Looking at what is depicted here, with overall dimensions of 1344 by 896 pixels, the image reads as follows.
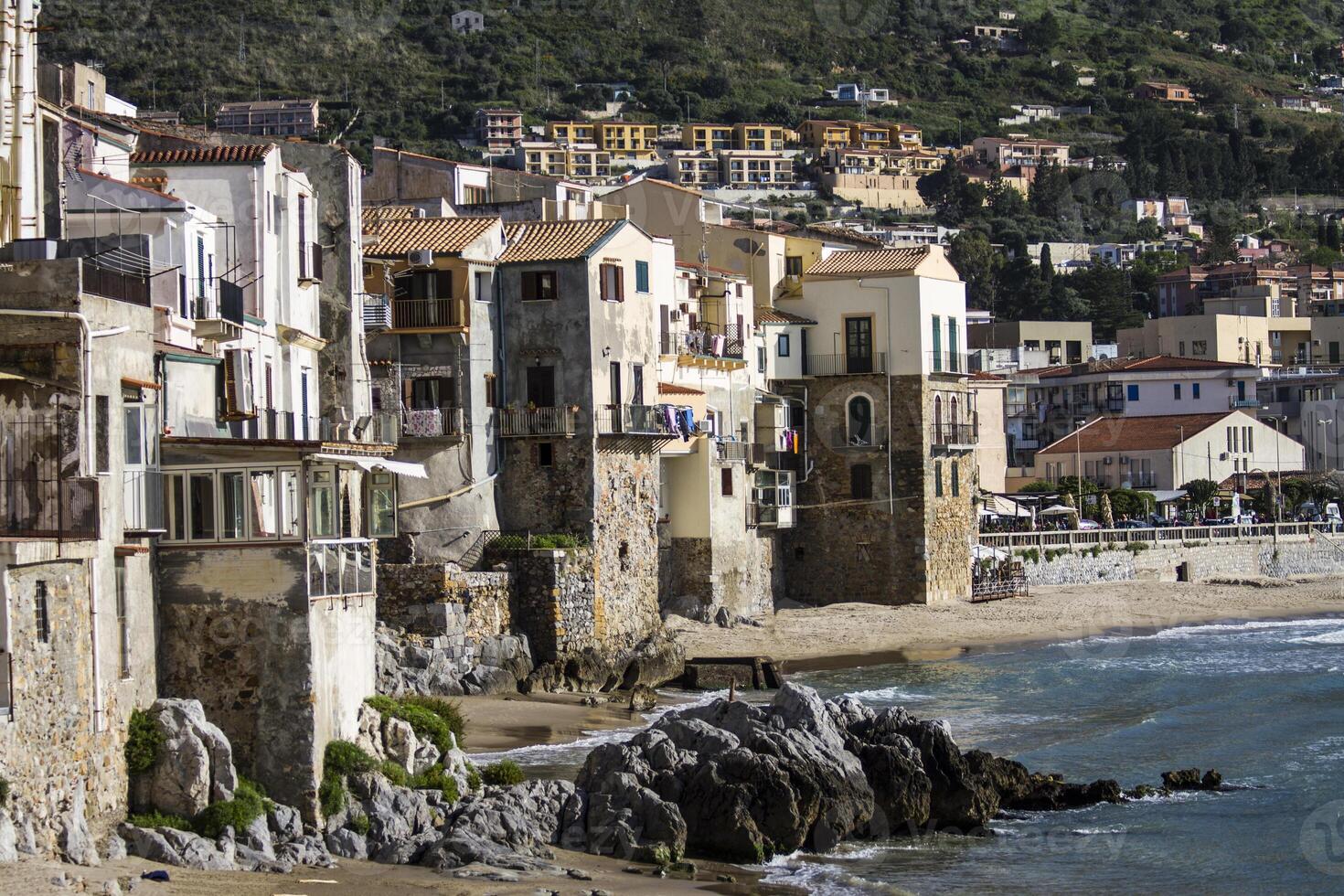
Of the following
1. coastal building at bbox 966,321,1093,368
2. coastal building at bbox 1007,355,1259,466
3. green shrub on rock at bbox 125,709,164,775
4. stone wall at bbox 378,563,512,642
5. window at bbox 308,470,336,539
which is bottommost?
green shrub on rock at bbox 125,709,164,775

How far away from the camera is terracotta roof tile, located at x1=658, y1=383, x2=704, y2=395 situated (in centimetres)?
6045

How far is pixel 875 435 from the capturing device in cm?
7112

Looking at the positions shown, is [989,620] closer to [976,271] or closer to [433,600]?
[433,600]

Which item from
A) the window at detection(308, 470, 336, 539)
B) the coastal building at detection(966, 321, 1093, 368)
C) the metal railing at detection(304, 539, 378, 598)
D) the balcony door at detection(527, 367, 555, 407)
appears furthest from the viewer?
the coastal building at detection(966, 321, 1093, 368)

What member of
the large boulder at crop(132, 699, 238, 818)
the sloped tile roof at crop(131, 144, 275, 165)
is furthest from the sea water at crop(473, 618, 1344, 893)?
the sloped tile roof at crop(131, 144, 275, 165)

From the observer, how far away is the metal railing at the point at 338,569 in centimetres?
3067

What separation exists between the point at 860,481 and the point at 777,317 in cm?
575

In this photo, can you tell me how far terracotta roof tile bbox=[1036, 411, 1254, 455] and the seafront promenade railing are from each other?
10.7 meters

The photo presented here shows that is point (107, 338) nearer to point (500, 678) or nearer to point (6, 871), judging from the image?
point (6, 871)

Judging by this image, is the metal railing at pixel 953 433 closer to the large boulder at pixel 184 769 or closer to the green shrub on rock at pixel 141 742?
the large boulder at pixel 184 769

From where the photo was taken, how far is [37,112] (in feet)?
110

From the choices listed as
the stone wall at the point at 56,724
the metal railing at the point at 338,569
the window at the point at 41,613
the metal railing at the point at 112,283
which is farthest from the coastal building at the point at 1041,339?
the window at the point at 41,613

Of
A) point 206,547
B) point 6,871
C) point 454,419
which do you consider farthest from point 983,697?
point 6,871

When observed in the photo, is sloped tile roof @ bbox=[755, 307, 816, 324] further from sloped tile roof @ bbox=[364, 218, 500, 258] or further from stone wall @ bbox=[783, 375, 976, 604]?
sloped tile roof @ bbox=[364, 218, 500, 258]
